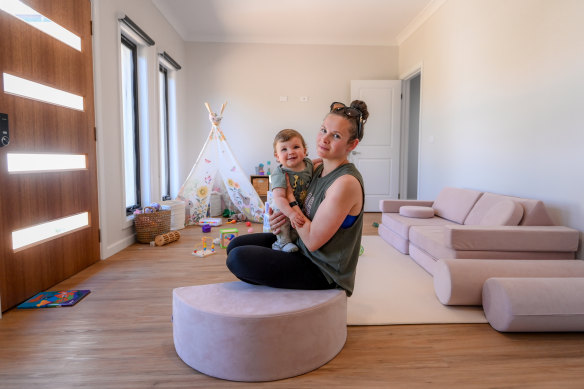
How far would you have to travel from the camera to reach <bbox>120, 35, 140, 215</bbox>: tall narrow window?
13.0ft

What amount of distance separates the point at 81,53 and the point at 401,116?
15.6 ft

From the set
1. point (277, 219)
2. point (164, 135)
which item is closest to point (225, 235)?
point (277, 219)

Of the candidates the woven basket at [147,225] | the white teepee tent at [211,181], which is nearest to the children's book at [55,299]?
the woven basket at [147,225]

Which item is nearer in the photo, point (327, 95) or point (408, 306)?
point (408, 306)

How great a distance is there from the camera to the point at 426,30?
4867mm

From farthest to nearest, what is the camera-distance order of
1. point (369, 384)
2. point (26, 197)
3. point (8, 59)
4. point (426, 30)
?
1. point (426, 30)
2. point (26, 197)
3. point (8, 59)
4. point (369, 384)

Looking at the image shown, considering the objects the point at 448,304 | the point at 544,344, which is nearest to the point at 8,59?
the point at 448,304

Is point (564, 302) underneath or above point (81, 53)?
underneath

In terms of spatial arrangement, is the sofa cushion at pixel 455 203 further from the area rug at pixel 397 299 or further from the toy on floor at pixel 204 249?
the toy on floor at pixel 204 249

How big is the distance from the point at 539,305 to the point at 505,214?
99cm

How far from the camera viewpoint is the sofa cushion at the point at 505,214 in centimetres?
247

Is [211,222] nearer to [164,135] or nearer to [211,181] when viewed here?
[211,181]

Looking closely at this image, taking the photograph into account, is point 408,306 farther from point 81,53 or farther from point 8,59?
point 81,53

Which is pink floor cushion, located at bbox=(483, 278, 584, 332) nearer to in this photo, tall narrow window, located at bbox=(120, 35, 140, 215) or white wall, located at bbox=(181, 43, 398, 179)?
tall narrow window, located at bbox=(120, 35, 140, 215)
